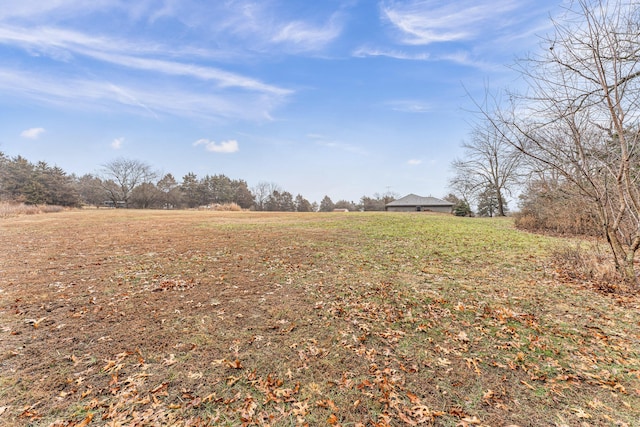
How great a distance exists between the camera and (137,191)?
43.8m

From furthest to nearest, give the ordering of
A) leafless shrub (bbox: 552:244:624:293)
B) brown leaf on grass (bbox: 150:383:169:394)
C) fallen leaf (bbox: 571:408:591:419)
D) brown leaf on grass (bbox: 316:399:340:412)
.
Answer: leafless shrub (bbox: 552:244:624:293)
brown leaf on grass (bbox: 150:383:169:394)
brown leaf on grass (bbox: 316:399:340:412)
fallen leaf (bbox: 571:408:591:419)

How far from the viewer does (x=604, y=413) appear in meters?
2.16

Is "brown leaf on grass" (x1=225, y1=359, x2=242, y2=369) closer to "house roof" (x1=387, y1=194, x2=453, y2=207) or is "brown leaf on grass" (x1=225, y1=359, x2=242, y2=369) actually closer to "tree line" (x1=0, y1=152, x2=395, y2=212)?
"tree line" (x1=0, y1=152, x2=395, y2=212)

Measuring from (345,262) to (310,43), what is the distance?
10.9m

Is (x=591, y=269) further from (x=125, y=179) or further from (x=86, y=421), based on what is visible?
(x=125, y=179)

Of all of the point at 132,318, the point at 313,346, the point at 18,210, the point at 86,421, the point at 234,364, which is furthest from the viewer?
the point at 18,210

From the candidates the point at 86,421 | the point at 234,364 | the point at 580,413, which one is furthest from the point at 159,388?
the point at 580,413

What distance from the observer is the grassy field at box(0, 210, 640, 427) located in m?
2.23

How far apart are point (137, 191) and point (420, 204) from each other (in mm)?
51506

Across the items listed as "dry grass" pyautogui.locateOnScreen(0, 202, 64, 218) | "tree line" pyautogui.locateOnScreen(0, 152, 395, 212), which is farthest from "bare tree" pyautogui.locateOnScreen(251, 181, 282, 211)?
"dry grass" pyautogui.locateOnScreen(0, 202, 64, 218)

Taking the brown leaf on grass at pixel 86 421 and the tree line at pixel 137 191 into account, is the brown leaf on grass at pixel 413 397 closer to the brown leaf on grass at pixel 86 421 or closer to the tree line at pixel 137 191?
the brown leaf on grass at pixel 86 421

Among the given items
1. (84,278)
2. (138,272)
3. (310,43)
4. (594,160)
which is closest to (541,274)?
→ (594,160)

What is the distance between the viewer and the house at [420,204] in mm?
44312

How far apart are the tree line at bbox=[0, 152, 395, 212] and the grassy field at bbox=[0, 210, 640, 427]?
32.0m
